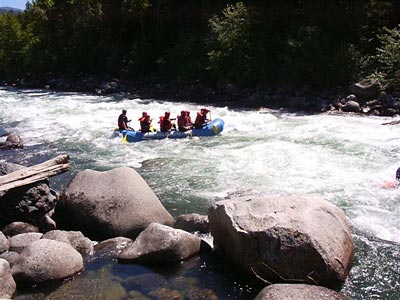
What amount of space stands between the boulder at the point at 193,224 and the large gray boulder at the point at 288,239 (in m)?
0.81

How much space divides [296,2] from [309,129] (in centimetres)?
928

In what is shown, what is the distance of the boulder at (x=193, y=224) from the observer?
6.43 meters

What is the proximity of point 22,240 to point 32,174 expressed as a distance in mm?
1148

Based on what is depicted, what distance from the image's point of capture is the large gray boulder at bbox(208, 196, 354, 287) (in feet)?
16.0

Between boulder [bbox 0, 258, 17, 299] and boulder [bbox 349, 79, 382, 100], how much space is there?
13.2m

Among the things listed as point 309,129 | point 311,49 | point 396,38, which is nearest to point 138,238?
point 309,129

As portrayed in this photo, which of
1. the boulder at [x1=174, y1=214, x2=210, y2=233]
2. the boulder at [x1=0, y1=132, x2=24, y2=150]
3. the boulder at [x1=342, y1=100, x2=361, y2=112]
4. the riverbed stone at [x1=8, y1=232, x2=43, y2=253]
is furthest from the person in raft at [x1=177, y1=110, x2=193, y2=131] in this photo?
the riverbed stone at [x1=8, y1=232, x2=43, y2=253]

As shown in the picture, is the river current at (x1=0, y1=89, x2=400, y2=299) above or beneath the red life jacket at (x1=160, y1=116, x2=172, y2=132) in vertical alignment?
beneath

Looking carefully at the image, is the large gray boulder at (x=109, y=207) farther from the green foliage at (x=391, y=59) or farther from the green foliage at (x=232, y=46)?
the green foliage at (x=232, y=46)

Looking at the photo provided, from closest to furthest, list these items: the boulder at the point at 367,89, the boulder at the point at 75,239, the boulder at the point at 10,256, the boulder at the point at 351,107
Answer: the boulder at the point at 10,256
the boulder at the point at 75,239
the boulder at the point at 351,107
the boulder at the point at 367,89

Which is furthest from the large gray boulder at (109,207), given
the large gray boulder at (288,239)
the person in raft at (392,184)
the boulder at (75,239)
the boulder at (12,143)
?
the boulder at (12,143)

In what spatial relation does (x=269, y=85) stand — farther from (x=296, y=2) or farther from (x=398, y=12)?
(x=398, y=12)

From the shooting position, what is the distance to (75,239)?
20.0 ft

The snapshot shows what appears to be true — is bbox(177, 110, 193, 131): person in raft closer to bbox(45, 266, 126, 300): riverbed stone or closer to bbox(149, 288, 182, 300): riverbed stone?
bbox(45, 266, 126, 300): riverbed stone
